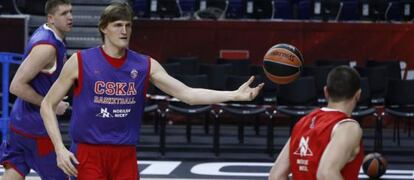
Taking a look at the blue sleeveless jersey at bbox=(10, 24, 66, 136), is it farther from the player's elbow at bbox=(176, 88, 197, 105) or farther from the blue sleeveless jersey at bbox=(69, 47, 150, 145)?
the player's elbow at bbox=(176, 88, 197, 105)

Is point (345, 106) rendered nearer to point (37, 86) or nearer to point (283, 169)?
point (283, 169)

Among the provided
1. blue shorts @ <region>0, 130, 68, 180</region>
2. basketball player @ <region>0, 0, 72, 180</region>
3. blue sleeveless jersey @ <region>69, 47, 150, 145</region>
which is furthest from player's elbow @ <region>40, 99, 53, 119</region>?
blue shorts @ <region>0, 130, 68, 180</region>

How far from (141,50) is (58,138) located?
10.6m

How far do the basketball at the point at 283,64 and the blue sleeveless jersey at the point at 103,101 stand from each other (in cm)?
110

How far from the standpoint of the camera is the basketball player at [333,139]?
485 cm

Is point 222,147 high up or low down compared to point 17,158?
down

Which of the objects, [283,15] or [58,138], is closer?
[58,138]

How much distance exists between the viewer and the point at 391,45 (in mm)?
16656

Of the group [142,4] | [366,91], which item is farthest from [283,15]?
[366,91]

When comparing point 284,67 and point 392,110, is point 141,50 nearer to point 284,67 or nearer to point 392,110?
point 392,110

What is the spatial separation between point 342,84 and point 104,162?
1.84 metres

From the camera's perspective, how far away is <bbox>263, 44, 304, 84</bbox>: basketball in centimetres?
682

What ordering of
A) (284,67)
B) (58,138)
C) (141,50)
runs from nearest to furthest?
(58,138)
(284,67)
(141,50)

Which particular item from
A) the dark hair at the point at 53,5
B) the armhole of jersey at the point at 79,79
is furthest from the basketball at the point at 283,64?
the dark hair at the point at 53,5
